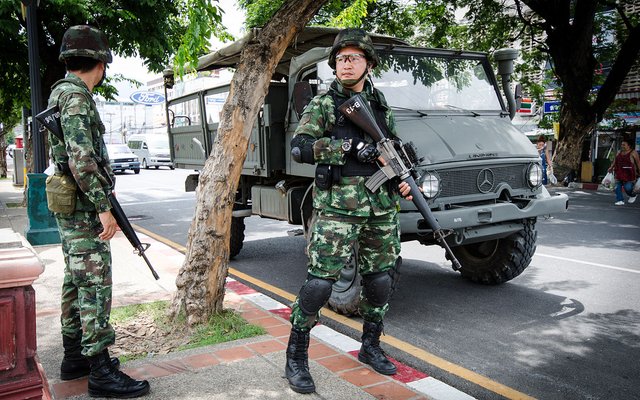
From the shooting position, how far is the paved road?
357cm

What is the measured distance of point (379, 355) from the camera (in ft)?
11.6

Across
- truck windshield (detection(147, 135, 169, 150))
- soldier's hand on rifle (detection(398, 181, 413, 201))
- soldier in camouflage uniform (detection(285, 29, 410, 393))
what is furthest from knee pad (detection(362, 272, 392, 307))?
truck windshield (detection(147, 135, 169, 150))

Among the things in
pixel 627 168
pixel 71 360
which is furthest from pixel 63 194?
pixel 627 168

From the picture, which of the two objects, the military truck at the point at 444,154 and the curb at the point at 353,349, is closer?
the curb at the point at 353,349

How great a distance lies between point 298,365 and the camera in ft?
10.6

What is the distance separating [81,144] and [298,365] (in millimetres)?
1713

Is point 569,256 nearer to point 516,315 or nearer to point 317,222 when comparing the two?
point 516,315

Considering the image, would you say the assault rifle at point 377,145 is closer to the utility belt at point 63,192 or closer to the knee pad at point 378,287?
the knee pad at point 378,287

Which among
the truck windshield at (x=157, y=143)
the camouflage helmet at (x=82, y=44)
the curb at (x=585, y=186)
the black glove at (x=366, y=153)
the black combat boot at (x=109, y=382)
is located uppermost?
the truck windshield at (x=157, y=143)

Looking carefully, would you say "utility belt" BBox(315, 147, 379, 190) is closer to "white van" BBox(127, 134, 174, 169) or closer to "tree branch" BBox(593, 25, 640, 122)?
"tree branch" BBox(593, 25, 640, 122)

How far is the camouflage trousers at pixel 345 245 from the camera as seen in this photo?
328 centimetres

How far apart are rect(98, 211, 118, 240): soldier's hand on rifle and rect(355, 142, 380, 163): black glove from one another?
4.63ft

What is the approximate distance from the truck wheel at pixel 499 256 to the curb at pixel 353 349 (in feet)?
6.80

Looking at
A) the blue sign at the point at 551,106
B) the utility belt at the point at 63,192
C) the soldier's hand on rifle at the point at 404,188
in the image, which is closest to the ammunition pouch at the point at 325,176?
the soldier's hand on rifle at the point at 404,188
